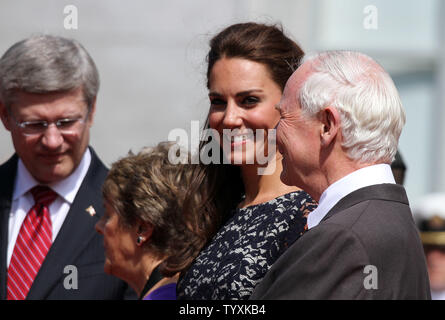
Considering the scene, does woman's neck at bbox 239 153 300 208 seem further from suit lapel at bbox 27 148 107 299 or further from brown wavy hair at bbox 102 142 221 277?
suit lapel at bbox 27 148 107 299

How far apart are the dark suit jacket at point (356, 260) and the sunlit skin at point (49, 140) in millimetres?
1803

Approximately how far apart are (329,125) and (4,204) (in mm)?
1919

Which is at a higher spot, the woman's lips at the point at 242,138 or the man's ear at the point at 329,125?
the man's ear at the point at 329,125

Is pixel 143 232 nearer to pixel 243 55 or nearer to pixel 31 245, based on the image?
pixel 31 245

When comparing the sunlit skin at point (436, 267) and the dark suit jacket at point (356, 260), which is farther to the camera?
the sunlit skin at point (436, 267)

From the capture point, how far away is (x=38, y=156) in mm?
3652

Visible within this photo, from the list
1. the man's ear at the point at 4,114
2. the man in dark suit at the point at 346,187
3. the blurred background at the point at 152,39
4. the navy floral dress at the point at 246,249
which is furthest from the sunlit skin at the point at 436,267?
the man's ear at the point at 4,114

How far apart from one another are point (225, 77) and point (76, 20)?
9.47ft

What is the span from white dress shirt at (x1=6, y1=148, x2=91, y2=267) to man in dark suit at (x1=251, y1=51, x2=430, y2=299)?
61.0 inches

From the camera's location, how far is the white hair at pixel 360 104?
7.01 ft

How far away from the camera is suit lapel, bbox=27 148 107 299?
3396 millimetres

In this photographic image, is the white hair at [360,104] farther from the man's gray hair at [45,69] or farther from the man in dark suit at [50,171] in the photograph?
the man's gray hair at [45,69]

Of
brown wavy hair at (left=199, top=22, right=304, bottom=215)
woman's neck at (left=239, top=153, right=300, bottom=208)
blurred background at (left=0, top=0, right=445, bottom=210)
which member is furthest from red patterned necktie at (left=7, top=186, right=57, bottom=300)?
blurred background at (left=0, top=0, right=445, bottom=210)

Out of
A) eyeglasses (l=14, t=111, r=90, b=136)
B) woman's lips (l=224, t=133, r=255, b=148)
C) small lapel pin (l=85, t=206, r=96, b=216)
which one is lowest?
small lapel pin (l=85, t=206, r=96, b=216)
